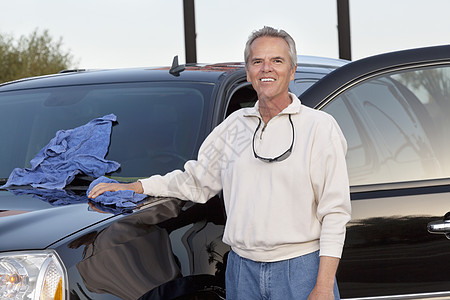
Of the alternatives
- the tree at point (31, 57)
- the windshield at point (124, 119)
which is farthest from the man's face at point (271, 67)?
the tree at point (31, 57)

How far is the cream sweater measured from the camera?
2734mm

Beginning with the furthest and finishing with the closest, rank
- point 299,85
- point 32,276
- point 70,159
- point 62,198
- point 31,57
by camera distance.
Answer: point 31,57, point 299,85, point 70,159, point 62,198, point 32,276

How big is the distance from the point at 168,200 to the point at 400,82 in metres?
1.10

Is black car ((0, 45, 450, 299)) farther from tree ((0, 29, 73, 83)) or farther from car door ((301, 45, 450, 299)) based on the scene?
tree ((0, 29, 73, 83))

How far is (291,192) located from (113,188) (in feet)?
2.60

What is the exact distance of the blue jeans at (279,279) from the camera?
2.76m

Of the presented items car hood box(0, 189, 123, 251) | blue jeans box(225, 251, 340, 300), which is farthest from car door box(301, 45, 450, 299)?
car hood box(0, 189, 123, 251)

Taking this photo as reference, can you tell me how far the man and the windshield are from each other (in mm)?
767

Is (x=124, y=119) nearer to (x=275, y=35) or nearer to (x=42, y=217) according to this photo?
(x=42, y=217)

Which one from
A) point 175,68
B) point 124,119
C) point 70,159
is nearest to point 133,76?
point 175,68

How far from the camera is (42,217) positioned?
2.86m

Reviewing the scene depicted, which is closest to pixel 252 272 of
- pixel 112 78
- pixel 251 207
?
pixel 251 207

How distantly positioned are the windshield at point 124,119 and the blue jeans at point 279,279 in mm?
874

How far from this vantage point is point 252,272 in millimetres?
2832
